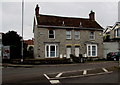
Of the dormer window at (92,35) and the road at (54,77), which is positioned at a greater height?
the dormer window at (92,35)

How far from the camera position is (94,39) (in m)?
31.8

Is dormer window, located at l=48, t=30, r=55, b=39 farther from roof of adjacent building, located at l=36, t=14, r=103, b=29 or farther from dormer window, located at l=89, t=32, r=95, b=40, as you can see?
dormer window, located at l=89, t=32, r=95, b=40

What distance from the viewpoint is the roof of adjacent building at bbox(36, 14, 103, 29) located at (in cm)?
2955

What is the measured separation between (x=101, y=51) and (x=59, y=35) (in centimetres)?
836

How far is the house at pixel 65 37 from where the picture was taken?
28406mm

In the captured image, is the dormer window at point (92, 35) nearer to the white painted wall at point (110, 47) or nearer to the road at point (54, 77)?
the white painted wall at point (110, 47)

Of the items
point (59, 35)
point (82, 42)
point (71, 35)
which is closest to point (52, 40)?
point (59, 35)

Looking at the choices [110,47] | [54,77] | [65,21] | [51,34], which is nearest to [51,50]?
[51,34]

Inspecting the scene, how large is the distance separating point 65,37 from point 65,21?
333 centimetres

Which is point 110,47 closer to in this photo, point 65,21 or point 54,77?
point 65,21

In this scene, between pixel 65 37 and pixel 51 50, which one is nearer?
pixel 51 50

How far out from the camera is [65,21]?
3159 cm

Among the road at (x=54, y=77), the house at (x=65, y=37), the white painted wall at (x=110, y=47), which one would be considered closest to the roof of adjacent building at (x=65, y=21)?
the house at (x=65, y=37)

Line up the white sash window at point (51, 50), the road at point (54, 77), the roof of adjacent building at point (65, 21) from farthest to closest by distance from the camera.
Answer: the roof of adjacent building at point (65, 21)
the white sash window at point (51, 50)
the road at point (54, 77)
